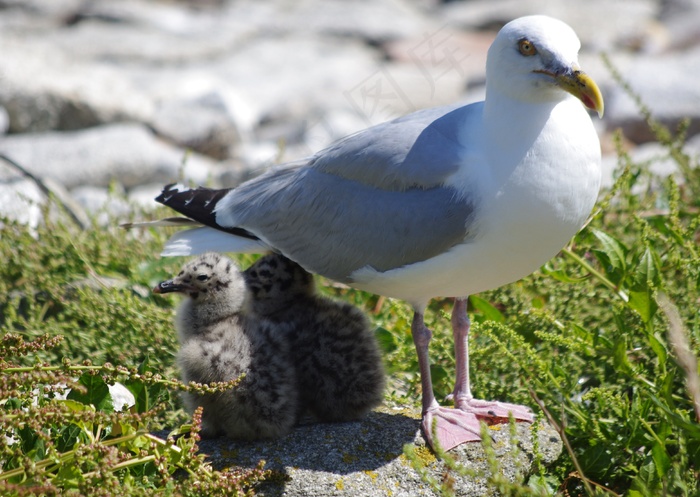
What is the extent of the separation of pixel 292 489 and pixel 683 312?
1.91 meters

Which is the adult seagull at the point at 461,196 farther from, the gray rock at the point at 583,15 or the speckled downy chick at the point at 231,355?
the gray rock at the point at 583,15

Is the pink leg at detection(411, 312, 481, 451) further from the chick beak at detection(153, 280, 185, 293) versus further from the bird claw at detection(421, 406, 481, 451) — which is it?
the chick beak at detection(153, 280, 185, 293)

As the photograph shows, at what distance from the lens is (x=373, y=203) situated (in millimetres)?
3814

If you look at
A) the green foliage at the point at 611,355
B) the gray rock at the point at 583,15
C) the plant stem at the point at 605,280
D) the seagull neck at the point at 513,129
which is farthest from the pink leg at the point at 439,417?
the gray rock at the point at 583,15

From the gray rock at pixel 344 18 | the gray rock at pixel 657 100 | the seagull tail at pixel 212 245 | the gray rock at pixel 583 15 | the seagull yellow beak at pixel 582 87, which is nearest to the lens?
the seagull yellow beak at pixel 582 87

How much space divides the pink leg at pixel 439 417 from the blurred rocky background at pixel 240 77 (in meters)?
2.16

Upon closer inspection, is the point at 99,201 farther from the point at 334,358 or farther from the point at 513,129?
the point at 513,129

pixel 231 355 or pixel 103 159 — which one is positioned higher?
pixel 231 355

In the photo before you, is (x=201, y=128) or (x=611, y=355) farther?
(x=201, y=128)

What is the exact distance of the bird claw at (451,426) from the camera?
12.0 ft

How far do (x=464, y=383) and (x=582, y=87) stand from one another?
1.41 meters

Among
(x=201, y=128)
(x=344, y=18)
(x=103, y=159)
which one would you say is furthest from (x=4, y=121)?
(x=344, y=18)

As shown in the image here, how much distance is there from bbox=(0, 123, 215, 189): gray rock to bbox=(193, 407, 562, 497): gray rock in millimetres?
5039

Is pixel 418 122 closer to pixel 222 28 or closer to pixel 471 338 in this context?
pixel 471 338
